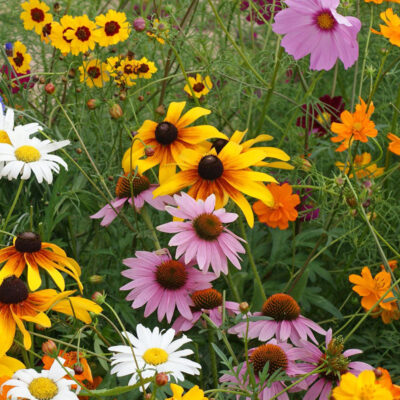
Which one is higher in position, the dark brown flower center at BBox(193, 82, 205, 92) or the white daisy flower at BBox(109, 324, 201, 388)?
the dark brown flower center at BBox(193, 82, 205, 92)

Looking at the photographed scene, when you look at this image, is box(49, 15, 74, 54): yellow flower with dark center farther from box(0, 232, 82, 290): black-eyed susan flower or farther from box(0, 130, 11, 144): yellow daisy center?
box(0, 232, 82, 290): black-eyed susan flower

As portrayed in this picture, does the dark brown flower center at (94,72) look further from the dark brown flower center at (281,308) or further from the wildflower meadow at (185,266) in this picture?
the dark brown flower center at (281,308)

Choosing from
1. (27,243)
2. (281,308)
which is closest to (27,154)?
(27,243)

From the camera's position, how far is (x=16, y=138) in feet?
2.90

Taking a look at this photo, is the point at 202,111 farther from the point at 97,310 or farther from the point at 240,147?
the point at 97,310

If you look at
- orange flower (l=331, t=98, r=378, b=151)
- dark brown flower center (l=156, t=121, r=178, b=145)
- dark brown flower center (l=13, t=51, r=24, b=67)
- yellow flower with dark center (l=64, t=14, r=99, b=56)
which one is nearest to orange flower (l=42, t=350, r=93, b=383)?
dark brown flower center (l=156, t=121, r=178, b=145)

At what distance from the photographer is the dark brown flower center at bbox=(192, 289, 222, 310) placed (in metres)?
0.89

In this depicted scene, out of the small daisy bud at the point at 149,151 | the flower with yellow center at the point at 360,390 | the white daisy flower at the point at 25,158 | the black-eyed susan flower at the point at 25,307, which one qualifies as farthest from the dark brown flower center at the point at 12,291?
the flower with yellow center at the point at 360,390

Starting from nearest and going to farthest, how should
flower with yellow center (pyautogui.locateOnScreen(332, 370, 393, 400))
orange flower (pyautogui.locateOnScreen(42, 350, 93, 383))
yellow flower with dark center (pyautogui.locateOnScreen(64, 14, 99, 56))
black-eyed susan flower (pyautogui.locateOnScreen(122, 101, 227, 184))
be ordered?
1. flower with yellow center (pyautogui.locateOnScreen(332, 370, 393, 400))
2. orange flower (pyautogui.locateOnScreen(42, 350, 93, 383))
3. black-eyed susan flower (pyautogui.locateOnScreen(122, 101, 227, 184))
4. yellow flower with dark center (pyautogui.locateOnScreen(64, 14, 99, 56))

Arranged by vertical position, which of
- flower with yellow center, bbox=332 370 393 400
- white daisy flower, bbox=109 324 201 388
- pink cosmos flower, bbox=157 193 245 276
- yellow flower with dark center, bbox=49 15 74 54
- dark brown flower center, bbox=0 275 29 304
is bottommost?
dark brown flower center, bbox=0 275 29 304

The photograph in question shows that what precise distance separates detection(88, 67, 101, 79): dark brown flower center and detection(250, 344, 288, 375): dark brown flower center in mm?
691

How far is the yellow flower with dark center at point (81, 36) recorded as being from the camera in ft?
4.00

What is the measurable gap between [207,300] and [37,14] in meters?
0.78

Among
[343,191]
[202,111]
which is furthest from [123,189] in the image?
[343,191]
